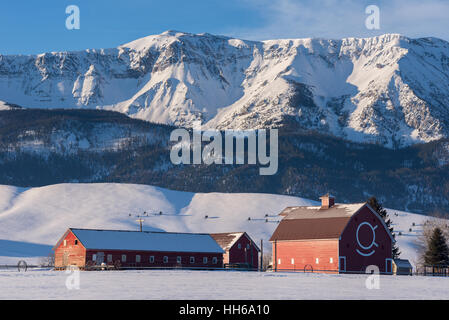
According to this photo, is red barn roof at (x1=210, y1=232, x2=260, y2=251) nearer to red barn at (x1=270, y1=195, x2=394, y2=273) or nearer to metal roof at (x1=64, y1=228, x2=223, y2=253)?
metal roof at (x1=64, y1=228, x2=223, y2=253)

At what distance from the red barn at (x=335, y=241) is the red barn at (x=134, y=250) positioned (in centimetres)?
868

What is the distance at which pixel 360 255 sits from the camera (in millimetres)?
82125

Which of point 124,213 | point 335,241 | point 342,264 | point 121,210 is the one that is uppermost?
point 121,210

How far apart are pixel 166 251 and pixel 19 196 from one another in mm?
92607

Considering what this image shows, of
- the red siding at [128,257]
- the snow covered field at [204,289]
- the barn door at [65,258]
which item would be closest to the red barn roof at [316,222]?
the red siding at [128,257]

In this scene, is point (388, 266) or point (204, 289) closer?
point (204, 289)

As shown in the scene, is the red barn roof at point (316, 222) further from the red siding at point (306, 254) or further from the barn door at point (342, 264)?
the barn door at point (342, 264)

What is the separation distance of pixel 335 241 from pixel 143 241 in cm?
2124

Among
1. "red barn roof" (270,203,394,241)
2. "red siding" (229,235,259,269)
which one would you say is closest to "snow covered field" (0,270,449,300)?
"red barn roof" (270,203,394,241)

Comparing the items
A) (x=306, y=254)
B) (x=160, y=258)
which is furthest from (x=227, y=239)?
Result: (x=306, y=254)

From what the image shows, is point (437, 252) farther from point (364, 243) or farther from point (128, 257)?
point (128, 257)

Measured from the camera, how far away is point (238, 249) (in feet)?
323
